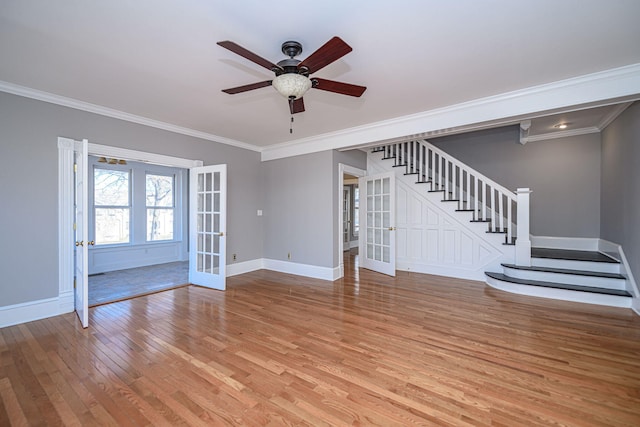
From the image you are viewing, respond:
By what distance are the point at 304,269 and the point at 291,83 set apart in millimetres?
3757

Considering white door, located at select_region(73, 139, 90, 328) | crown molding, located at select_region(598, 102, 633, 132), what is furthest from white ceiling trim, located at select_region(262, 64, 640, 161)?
white door, located at select_region(73, 139, 90, 328)

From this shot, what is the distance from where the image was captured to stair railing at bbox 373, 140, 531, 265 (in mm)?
4305

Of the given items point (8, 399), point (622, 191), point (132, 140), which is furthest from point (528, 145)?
point (8, 399)

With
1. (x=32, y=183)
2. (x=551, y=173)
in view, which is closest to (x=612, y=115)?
(x=551, y=173)

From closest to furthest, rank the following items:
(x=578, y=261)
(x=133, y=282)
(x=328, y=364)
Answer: (x=328, y=364) < (x=578, y=261) < (x=133, y=282)

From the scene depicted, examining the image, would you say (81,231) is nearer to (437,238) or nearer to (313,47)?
(313,47)

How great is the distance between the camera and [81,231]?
326 cm

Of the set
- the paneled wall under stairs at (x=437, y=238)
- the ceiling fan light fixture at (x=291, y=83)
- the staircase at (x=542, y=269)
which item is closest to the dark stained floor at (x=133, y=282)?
the ceiling fan light fixture at (x=291, y=83)

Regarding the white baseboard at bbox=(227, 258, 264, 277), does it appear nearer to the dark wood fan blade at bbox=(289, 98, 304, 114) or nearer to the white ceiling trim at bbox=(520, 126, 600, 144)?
the dark wood fan blade at bbox=(289, 98, 304, 114)

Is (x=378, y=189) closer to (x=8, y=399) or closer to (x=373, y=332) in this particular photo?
(x=373, y=332)

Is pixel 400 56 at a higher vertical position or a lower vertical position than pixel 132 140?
higher

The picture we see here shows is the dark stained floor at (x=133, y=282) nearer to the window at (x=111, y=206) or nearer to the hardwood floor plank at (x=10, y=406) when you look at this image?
the window at (x=111, y=206)

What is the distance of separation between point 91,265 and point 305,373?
568 centimetres

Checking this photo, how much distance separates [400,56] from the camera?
247 cm
